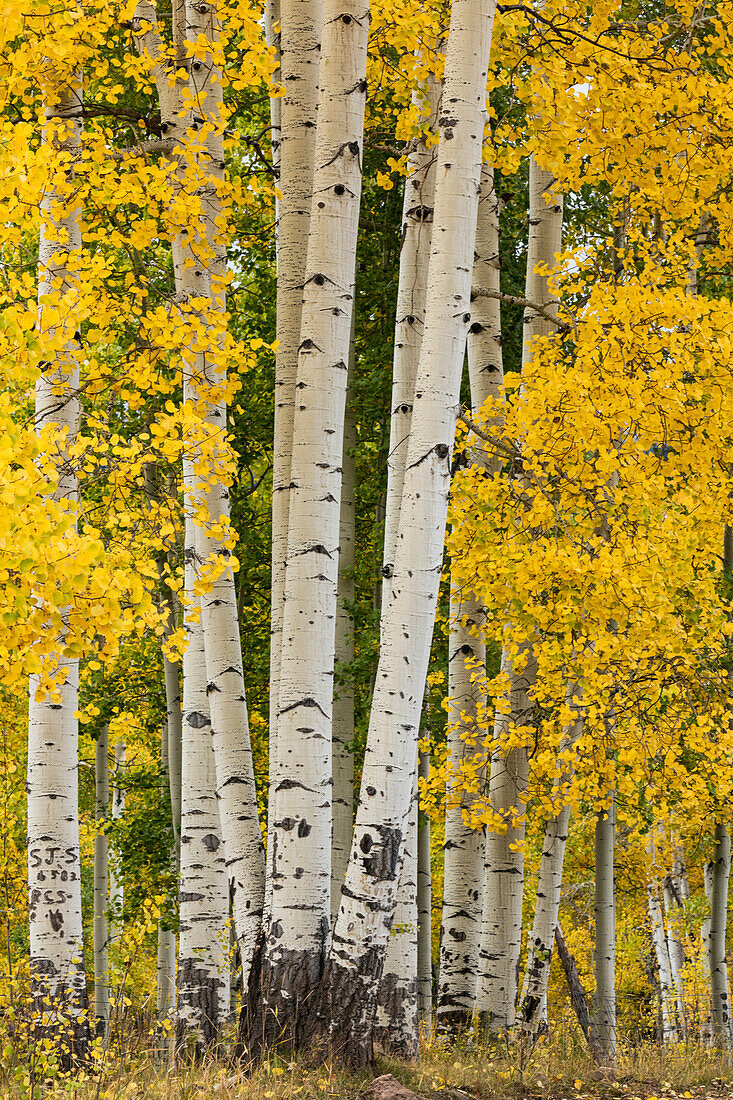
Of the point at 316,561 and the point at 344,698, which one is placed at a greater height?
the point at 316,561

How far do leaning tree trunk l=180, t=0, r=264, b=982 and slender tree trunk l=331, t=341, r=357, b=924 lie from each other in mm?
1857

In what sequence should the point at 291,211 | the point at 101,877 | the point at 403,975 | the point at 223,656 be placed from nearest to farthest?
the point at 223,656
the point at 403,975
the point at 291,211
the point at 101,877

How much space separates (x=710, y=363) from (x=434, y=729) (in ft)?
21.1

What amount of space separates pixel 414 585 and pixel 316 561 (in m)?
0.56

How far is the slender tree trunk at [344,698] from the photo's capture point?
26.6 feet

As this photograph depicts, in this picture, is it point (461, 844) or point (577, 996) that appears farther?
point (577, 996)

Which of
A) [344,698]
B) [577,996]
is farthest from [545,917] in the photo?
[344,698]

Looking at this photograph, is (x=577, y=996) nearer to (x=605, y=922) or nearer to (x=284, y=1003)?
(x=605, y=922)

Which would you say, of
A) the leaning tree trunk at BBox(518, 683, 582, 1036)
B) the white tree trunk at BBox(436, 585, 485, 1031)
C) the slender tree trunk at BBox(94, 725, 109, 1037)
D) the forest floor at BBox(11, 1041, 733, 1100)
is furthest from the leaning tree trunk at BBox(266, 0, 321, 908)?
the slender tree trunk at BBox(94, 725, 109, 1037)

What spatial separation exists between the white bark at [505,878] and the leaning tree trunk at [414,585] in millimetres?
2641

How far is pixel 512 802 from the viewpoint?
724cm

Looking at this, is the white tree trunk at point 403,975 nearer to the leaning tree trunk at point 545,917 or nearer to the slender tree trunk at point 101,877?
the leaning tree trunk at point 545,917

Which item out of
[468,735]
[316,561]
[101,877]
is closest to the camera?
[316,561]

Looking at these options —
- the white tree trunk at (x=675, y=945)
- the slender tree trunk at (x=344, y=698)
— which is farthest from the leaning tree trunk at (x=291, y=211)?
the white tree trunk at (x=675, y=945)
